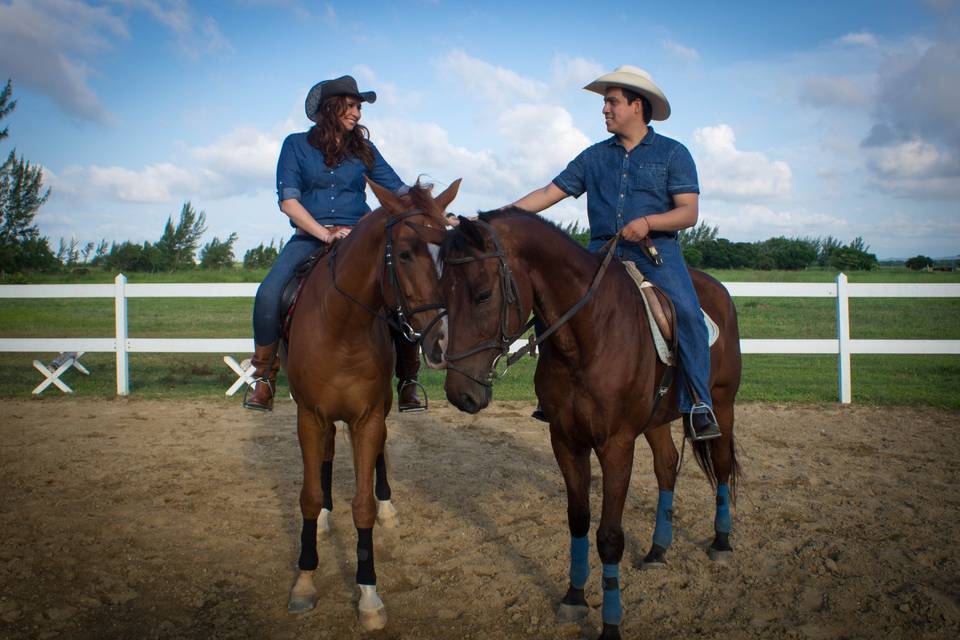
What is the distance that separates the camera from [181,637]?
Answer: 11.8 feet

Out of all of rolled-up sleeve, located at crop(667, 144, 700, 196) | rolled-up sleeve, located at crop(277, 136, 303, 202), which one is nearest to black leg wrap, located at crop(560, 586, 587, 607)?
rolled-up sleeve, located at crop(667, 144, 700, 196)

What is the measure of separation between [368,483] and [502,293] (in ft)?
5.51

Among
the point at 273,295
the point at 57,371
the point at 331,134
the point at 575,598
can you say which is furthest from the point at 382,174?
the point at 57,371

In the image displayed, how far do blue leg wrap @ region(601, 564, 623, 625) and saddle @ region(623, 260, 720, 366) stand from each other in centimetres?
128

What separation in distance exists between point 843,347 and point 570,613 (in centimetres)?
798

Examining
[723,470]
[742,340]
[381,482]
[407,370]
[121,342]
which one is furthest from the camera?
[121,342]

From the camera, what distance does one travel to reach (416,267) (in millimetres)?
3514

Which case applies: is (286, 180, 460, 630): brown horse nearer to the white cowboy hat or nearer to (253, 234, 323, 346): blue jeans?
(253, 234, 323, 346): blue jeans

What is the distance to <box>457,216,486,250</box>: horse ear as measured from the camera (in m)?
3.08

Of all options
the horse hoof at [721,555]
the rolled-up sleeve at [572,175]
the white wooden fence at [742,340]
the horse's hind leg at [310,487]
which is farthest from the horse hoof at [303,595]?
the white wooden fence at [742,340]

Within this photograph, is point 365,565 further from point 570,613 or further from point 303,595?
point 570,613

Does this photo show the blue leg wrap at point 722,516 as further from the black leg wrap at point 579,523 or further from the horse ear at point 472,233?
the horse ear at point 472,233

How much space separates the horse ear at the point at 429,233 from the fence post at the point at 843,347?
27.7ft

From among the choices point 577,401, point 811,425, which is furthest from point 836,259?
point 577,401
